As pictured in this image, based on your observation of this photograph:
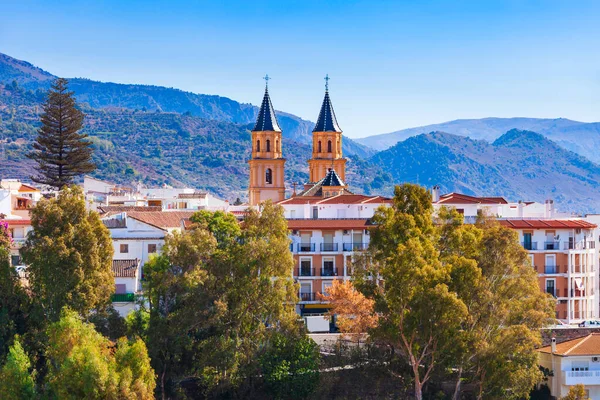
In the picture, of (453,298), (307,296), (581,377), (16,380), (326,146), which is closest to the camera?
(16,380)

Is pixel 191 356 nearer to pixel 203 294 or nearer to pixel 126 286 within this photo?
pixel 203 294

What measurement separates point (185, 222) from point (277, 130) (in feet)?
166

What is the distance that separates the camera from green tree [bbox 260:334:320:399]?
51.8 meters

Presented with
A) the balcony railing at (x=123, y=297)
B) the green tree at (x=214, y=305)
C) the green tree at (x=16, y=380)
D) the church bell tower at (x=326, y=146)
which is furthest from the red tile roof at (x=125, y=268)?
the church bell tower at (x=326, y=146)

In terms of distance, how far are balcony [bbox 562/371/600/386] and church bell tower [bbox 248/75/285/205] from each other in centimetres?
6381

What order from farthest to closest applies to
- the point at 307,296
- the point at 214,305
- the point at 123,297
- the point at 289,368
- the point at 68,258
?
the point at 307,296 < the point at 123,297 < the point at 289,368 < the point at 214,305 < the point at 68,258

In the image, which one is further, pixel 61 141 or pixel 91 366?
pixel 61 141

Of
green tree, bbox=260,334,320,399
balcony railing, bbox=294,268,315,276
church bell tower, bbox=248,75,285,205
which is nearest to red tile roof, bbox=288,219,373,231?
balcony railing, bbox=294,268,315,276

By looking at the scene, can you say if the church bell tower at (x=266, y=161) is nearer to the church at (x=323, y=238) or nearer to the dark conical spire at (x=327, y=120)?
the dark conical spire at (x=327, y=120)

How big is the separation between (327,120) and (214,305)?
71.9m

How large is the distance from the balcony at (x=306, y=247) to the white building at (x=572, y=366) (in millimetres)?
15726

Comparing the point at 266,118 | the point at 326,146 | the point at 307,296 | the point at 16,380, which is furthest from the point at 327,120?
the point at 16,380

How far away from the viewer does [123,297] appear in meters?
59.0

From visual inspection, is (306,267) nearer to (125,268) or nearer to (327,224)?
(327,224)
